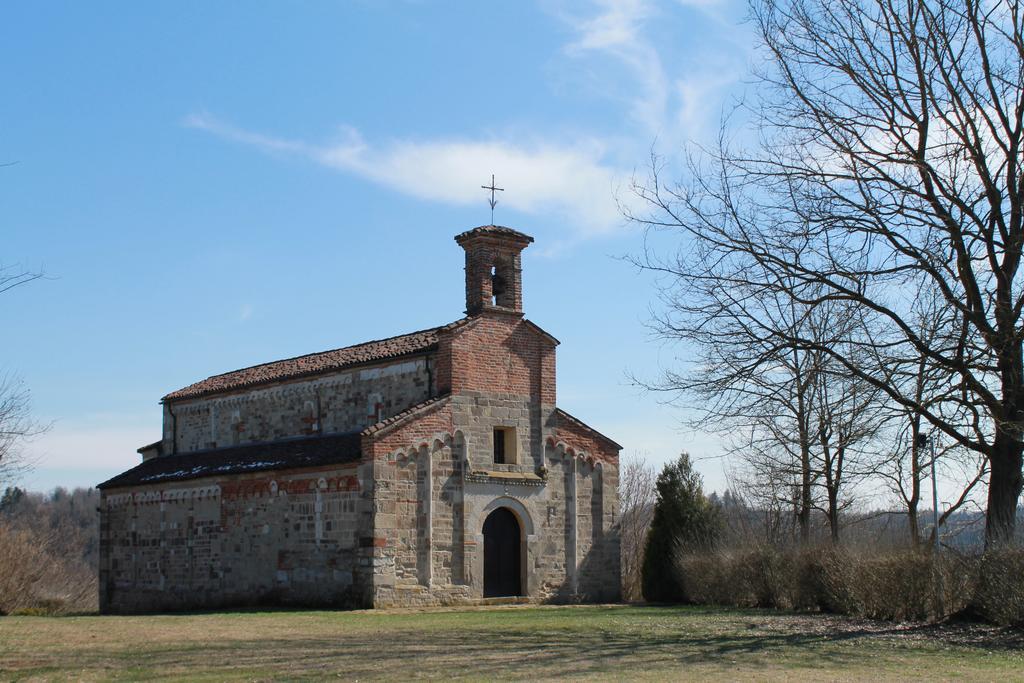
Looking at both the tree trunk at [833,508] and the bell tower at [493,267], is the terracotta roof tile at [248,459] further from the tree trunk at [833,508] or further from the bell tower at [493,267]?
the tree trunk at [833,508]

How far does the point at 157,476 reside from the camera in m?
33.6

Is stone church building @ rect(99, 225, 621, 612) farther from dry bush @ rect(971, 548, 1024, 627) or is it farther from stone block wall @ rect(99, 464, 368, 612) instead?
dry bush @ rect(971, 548, 1024, 627)

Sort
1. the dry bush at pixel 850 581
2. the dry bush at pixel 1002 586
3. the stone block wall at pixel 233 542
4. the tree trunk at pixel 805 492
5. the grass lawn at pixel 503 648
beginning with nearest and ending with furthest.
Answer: the grass lawn at pixel 503 648 < the dry bush at pixel 1002 586 < the dry bush at pixel 850 581 < the stone block wall at pixel 233 542 < the tree trunk at pixel 805 492

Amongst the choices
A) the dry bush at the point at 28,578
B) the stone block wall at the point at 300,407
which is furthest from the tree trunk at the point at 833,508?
the dry bush at the point at 28,578

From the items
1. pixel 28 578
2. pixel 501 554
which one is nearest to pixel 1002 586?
pixel 501 554

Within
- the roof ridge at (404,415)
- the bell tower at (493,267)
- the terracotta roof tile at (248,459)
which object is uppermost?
the bell tower at (493,267)

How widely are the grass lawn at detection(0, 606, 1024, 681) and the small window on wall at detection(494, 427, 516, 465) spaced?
6326 millimetres

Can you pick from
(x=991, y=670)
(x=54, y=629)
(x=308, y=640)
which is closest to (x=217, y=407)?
(x=54, y=629)

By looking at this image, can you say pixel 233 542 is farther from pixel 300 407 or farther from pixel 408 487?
pixel 408 487

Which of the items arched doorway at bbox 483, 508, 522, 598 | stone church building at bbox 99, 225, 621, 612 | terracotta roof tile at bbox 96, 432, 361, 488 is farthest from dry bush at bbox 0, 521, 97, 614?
arched doorway at bbox 483, 508, 522, 598

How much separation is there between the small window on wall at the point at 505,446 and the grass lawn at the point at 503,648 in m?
6.33

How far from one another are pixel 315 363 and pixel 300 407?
1564 millimetres

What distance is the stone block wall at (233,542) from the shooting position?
26547 mm

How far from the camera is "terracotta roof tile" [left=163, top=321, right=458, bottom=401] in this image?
29797 millimetres
